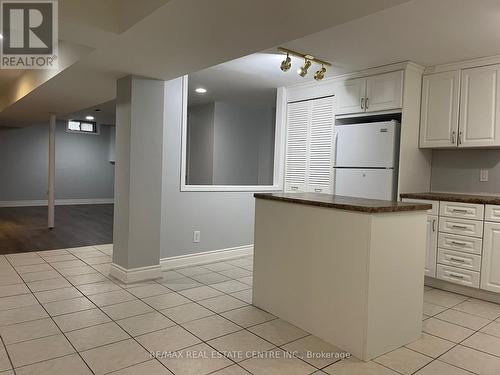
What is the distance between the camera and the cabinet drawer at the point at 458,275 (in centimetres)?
322

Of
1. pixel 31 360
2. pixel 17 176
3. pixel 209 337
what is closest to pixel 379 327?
pixel 209 337

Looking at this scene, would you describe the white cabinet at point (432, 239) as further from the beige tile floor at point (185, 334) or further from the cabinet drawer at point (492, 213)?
the cabinet drawer at point (492, 213)

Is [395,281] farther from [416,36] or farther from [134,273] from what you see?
[134,273]

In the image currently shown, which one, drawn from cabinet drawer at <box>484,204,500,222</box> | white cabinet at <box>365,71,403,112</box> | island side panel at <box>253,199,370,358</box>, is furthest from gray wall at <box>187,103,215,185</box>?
cabinet drawer at <box>484,204,500,222</box>

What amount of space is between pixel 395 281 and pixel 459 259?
1.52m

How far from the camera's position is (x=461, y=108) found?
3473 millimetres

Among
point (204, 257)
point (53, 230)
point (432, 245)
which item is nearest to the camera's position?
point (432, 245)

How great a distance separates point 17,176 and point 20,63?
680 cm

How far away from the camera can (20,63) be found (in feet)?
11.1

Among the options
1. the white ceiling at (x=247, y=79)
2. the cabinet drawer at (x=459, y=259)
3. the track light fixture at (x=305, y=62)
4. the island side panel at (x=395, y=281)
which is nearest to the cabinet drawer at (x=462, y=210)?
the cabinet drawer at (x=459, y=259)

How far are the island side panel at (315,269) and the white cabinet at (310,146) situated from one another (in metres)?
1.72

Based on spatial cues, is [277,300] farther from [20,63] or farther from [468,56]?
[20,63]

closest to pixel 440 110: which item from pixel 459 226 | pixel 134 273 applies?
pixel 459 226

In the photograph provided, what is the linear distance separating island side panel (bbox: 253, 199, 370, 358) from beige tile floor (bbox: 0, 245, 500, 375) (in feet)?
0.39
